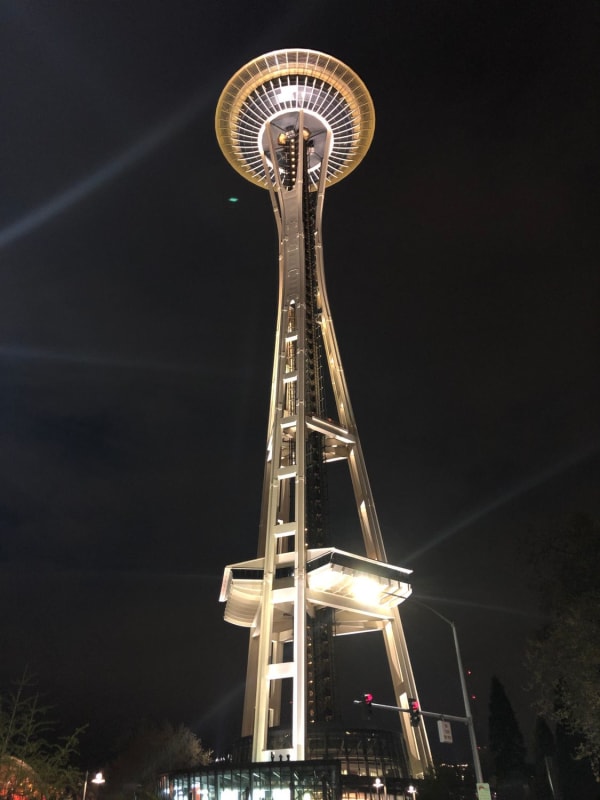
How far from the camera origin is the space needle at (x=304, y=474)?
3909cm

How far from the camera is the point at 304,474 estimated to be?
43469 millimetres

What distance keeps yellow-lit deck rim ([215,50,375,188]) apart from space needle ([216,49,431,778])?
0.35ft

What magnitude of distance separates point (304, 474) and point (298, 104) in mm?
36095

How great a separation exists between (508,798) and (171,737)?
36600mm

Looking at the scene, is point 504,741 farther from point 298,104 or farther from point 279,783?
point 298,104

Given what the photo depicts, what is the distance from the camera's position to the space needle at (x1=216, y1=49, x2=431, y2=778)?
39.1 meters

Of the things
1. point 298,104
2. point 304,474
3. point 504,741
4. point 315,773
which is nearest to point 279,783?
point 315,773

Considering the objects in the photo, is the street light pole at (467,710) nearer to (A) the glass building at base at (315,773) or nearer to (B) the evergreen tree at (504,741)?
(A) the glass building at base at (315,773)

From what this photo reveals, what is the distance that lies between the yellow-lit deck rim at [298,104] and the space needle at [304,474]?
0.11m

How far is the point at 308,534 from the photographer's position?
47156 millimetres

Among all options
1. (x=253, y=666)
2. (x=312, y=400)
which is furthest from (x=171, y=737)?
(x=312, y=400)

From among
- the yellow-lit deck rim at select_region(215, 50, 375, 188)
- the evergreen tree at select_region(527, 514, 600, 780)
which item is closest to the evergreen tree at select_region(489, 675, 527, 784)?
the evergreen tree at select_region(527, 514, 600, 780)

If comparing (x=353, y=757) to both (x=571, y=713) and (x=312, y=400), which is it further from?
(x=312, y=400)

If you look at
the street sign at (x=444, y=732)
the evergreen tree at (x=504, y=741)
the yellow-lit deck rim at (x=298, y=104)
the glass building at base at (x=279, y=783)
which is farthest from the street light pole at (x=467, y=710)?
Answer: the evergreen tree at (x=504, y=741)
